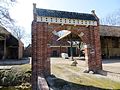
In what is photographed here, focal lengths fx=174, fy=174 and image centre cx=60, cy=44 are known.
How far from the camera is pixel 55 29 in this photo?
13.6m

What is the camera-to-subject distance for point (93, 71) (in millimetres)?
14266

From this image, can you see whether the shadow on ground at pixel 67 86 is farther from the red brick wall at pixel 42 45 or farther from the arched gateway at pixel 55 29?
the arched gateway at pixel 55 29

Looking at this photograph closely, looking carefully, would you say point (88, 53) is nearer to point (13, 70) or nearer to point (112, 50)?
point (13, 70)

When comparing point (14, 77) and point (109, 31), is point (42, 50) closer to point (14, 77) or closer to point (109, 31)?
point (14, 77)

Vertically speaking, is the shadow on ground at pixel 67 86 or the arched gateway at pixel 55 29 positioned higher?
the arched gateway at pixel 55 29

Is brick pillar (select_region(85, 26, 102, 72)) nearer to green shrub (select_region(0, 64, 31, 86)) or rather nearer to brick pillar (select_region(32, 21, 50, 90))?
brick pillar (select_region(32, 21, 50, 90))

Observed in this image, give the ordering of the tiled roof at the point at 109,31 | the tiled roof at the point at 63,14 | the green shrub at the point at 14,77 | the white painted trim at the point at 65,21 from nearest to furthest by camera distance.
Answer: the white painted trim at the point at 65,21 → the tiled roof at the point at 63,14 → the green shrub at the point at 14,77 → the tiled roof at the point at 109,31

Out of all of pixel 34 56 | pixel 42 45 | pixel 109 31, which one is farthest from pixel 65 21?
pixel 109 31

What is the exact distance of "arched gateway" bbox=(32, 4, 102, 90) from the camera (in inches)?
507

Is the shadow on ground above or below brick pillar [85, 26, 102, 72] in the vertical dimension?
below

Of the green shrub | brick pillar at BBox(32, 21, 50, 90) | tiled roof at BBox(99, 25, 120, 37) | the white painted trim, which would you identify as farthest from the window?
brick pillar at BBox(32, 21, 50, 90)

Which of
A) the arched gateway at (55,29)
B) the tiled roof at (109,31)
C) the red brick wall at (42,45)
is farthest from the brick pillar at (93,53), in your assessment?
the tiled roof at (109,31)

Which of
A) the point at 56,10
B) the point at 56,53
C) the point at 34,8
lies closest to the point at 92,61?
the point at 56,10

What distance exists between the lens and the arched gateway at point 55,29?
12.9m
